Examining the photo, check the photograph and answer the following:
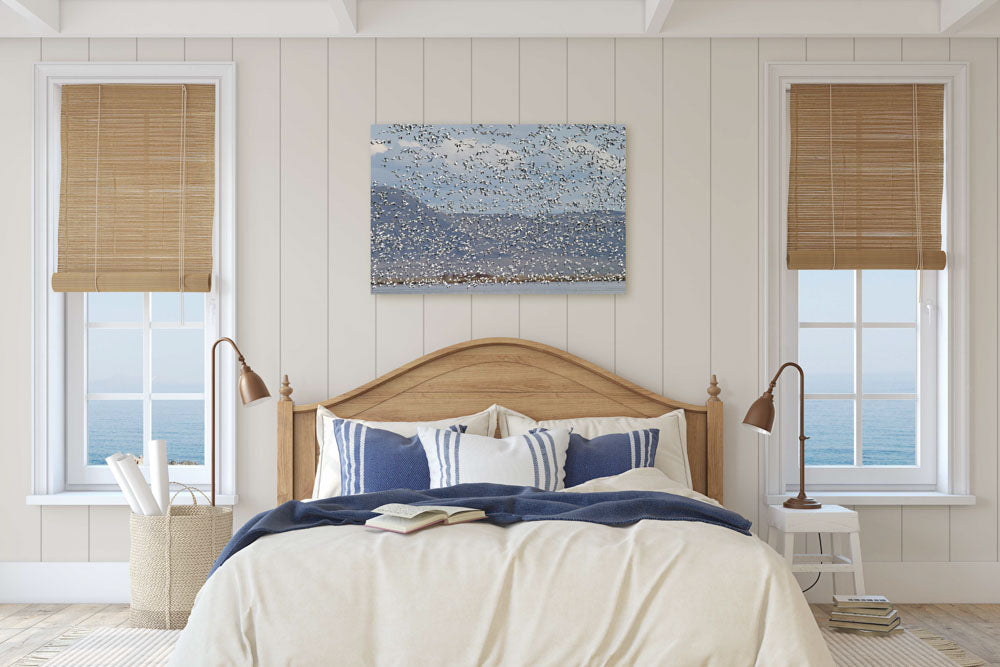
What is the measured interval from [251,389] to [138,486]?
0.59 m

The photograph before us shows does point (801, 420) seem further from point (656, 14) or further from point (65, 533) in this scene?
point (65, 533)

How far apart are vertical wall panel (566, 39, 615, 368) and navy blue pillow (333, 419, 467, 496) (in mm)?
814

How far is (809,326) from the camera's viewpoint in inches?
150

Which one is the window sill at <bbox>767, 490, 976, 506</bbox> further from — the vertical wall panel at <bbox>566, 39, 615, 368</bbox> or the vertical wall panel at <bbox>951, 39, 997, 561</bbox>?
the vertical wall panel at <bbox>566, 39, 615, 368</bbox>

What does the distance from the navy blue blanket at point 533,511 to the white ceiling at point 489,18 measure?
7.20 feet

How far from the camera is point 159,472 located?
327cm

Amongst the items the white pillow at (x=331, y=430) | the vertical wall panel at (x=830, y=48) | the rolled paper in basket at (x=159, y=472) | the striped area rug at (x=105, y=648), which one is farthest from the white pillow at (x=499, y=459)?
the vertical wall panel at (x=830, y=48)

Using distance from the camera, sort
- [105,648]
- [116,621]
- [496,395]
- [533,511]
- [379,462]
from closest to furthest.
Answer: [533,511] → [105,648] → [379,462] → [116,621] → [496,395]

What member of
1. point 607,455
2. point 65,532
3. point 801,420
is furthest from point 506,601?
point 65,532

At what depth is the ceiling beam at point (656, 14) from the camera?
11.1ft

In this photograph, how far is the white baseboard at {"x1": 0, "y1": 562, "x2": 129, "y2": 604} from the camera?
12.1 ft

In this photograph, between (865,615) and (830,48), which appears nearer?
(865,615)

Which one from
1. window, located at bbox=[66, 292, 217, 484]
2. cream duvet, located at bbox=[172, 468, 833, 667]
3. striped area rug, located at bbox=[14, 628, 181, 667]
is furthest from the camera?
window, located at bbox=[66, 292, 217, 484]

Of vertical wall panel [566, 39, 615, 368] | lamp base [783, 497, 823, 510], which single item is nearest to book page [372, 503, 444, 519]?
vertical wall panel [566, 39, 615, 368]
